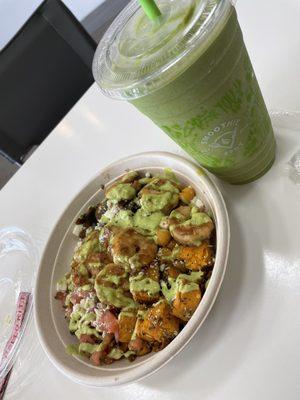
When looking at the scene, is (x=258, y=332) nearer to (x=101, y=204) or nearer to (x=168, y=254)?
(x=168, y=254)

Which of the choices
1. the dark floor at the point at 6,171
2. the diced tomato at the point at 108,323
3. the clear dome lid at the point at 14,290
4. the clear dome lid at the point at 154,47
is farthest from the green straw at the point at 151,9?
the dark floor at the point at 6,171

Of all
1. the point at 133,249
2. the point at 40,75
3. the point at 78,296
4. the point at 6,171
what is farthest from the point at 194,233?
the point at 6,171

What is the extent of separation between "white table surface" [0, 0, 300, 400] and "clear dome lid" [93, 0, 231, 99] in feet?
0.92

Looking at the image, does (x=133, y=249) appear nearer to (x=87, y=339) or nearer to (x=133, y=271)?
(x=133, y=271)

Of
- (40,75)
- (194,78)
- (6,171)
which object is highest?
(194,78)

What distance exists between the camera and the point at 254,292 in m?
0.58

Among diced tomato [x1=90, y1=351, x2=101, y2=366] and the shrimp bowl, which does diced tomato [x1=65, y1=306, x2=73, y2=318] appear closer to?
the shrimp bowl

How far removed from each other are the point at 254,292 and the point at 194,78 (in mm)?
315

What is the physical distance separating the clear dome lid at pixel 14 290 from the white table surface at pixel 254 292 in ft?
0.11

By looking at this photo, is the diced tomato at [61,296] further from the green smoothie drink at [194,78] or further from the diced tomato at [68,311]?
the green smoothie drink at [194,78]

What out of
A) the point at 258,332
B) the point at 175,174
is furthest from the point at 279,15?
the point at 258,332

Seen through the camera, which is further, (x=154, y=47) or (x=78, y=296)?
(x=78, y=296)

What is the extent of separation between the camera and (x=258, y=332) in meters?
0.55

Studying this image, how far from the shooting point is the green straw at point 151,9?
506 mm
